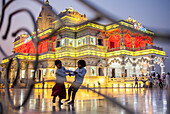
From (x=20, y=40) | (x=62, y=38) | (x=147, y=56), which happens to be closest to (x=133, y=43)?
(x=147, y=56)

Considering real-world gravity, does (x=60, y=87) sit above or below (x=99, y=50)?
below

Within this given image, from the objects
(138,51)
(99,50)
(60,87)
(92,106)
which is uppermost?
(99,50)

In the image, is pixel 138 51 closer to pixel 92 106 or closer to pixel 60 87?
pixel 60 87

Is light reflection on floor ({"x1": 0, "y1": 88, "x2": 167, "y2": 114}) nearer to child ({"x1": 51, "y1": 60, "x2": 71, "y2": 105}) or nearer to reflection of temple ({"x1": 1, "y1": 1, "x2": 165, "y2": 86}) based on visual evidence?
child ({"x1": 51, "y1": 60, "x2": 71, "y2": 105})

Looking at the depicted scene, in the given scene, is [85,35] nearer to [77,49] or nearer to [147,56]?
[77,49]

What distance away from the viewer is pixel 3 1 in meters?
3.78

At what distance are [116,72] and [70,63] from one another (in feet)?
29.1

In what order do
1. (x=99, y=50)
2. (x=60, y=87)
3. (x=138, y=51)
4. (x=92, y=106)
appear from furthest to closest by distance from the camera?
1. (x=99, y=50)
2. (x=138, y=51)
3. (x=60, y=87)
4. (x=92, y=106)

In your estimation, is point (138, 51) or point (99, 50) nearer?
point (138, 51)

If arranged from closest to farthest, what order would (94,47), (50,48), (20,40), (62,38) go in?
(94,47)
(62,38)
(50,48)
(20,40)

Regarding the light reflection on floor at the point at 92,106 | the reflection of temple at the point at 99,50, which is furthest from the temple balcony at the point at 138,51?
the light reflection on floor at the point at 92,106

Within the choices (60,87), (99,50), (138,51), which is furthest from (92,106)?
(99,50)

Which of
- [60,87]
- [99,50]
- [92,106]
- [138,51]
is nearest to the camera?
[92,106]

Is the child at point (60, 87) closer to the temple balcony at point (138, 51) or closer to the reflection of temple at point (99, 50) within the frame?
the reflection of temple at point (99, 50)
